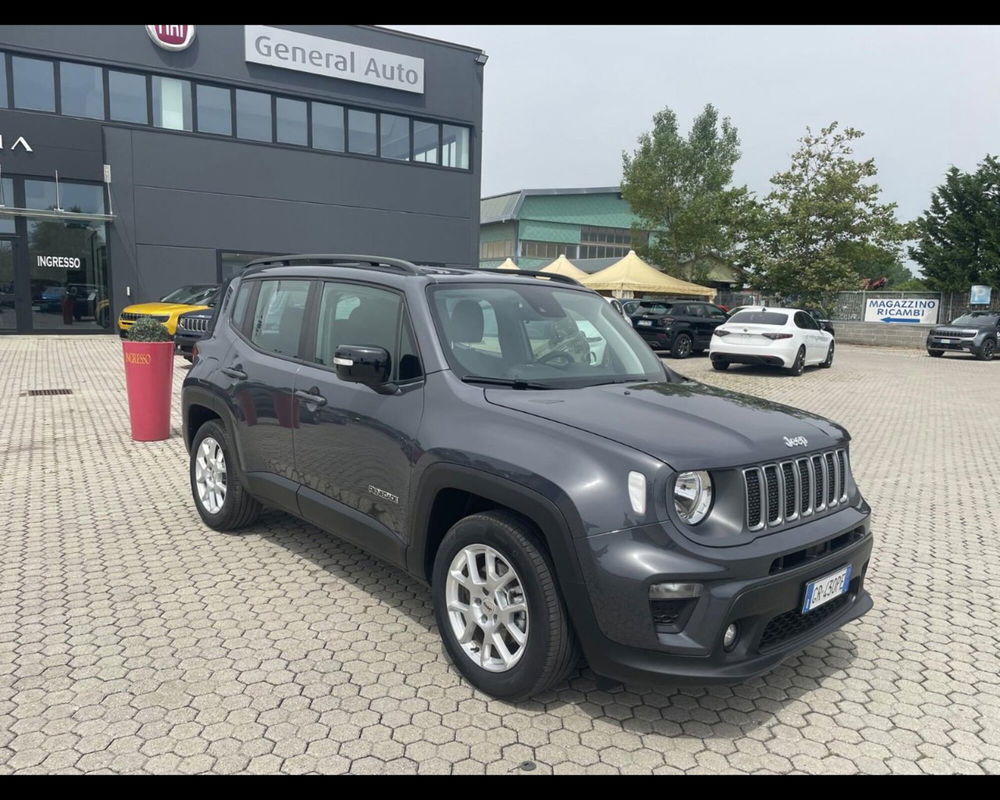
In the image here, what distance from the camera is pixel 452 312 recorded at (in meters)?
3.86

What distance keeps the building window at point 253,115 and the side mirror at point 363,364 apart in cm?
2207

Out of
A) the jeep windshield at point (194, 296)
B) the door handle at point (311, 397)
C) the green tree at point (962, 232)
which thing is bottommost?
the door handle at point (311, 397)

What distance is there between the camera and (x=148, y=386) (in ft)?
28.0

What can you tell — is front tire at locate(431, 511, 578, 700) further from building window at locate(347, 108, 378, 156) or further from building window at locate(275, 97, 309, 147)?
building window at locate(347, 108, 378, 156)

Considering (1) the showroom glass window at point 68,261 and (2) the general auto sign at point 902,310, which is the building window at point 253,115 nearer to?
(1) the showroom glass window at point 68,261

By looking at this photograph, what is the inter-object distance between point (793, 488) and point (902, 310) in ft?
107

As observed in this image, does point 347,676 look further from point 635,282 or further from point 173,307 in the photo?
point 635,282

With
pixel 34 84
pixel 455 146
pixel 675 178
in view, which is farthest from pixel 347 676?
pixel 675 178

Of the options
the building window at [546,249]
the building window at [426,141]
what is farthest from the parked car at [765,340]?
the building window at [546,249]

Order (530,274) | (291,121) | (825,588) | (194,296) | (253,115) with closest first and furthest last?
(825,588)
(530,274)
(194,296)
(253,115)
(291,121)

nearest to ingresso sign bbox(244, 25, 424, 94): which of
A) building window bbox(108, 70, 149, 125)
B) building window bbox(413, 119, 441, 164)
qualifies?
building window bbox(413, 119, 441, 164)

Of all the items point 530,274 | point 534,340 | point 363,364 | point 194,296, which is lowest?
point 363,364

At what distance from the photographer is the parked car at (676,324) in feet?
66.7
